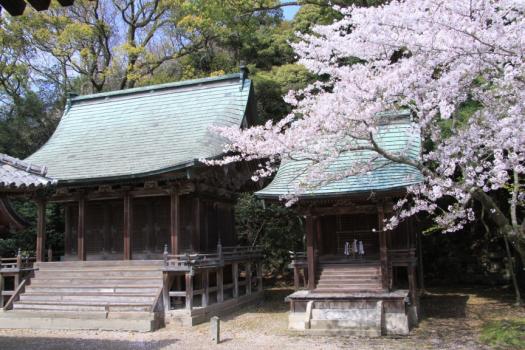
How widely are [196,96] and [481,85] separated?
39.5ft

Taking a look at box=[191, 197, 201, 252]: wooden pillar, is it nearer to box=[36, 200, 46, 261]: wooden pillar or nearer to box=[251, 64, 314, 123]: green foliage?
box=[36, 200, 46, 261]: wooden pillar

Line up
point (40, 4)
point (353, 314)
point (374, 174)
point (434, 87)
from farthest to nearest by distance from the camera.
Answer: point (374, 174) → point (353, 314) → point (434, 87) → point (40, 4)

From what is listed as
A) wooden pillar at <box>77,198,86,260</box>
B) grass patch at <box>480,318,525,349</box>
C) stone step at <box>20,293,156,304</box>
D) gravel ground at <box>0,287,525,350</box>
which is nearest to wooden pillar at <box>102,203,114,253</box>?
wooden pillar at <box>77,198,86,260</box>

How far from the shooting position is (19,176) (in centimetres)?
762

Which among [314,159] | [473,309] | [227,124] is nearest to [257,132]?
[314,159]

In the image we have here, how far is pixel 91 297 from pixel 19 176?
7571mm

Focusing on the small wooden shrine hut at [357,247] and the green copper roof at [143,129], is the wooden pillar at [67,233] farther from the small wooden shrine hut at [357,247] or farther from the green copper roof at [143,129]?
the small wooden shrine hut at [357,247]

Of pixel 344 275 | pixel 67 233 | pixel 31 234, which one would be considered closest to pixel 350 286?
pixel 344 275

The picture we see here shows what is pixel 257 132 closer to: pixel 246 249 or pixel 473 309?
pixel 246 249

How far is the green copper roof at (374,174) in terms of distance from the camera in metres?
12.9

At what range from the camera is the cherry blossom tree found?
789cm

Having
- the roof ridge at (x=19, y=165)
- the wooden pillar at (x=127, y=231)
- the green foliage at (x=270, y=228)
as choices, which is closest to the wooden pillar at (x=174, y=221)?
the wooden pillar at (x=127, y=231)

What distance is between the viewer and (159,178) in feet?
48.9

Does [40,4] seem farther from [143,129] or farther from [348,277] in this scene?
[143,129]
